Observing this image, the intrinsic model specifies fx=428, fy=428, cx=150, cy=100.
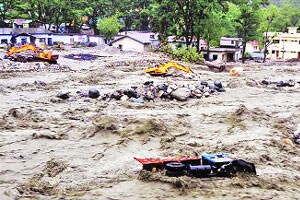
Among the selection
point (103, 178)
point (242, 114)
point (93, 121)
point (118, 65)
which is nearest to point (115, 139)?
point (93, 121)

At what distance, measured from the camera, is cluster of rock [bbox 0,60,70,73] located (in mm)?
27603

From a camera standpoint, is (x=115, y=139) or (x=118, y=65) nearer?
(x=115, y=139)

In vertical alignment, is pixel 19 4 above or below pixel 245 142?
above

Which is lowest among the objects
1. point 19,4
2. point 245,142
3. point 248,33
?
point 245,142

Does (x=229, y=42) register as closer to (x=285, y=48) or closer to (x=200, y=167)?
(x=285, y=48)

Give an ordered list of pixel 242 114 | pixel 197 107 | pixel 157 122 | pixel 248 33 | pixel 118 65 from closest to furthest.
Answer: pixel 157 122
pixel 242 114
pixel 197 107
pixel 118 65
pixel 248 33

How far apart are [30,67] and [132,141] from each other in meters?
18.0

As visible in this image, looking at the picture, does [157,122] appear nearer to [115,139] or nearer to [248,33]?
[115,139]

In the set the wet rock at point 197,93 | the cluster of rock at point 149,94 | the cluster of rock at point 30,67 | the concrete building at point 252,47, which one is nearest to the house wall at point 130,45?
the concrete building at point 252,47

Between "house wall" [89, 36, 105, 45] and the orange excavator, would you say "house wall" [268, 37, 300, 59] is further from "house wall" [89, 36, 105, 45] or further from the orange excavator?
the orange excavator

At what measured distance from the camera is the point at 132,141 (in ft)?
41.0

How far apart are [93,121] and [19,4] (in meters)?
43.1

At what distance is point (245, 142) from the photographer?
12.6 meters

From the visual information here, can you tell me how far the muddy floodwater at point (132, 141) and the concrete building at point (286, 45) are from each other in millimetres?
33839
